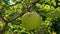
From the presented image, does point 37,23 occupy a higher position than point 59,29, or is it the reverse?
point 37,23

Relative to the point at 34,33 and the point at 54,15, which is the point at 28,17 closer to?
the point at 54,15

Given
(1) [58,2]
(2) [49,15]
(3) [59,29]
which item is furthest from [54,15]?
(3) [59,29]

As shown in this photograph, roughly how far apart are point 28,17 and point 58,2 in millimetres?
406

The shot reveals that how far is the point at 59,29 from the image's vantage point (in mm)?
2719

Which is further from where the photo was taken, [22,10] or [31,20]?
[22,10]

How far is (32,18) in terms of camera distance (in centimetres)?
67

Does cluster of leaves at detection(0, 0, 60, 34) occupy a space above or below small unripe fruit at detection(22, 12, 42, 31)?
above

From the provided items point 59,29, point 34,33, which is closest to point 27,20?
point 34,33

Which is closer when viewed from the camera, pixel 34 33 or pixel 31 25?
pixel 31 25

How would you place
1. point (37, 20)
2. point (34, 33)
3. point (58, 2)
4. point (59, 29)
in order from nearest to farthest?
point (37, 20) < point (58, 2) < point (34, 33) < point (59, 29)

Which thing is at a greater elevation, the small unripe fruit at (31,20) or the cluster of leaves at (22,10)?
the cluster of leaves at (22,10)

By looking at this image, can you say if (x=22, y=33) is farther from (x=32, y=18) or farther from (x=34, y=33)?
(x=32, y=18)

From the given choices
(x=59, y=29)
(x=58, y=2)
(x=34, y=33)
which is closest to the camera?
(x=58, y=2)

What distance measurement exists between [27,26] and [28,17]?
37 millimetres
